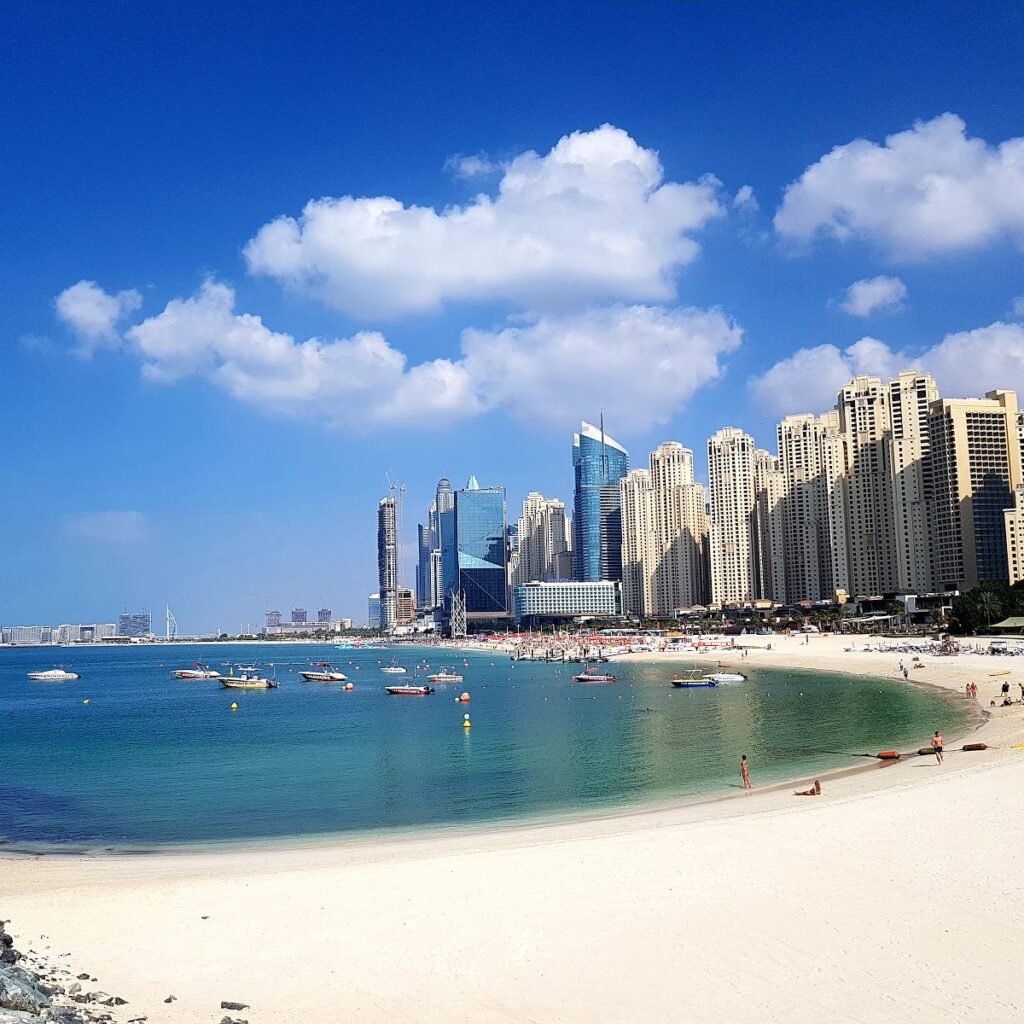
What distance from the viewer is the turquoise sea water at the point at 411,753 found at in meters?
32.8

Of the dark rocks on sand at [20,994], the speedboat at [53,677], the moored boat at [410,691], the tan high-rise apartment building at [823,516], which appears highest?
the tan high-rise apartment building at [823,516]

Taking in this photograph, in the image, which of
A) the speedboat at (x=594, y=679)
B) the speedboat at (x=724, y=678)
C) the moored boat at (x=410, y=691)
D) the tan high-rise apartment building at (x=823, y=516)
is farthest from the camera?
the tan high-rise apartment building at (x=823, y=516)

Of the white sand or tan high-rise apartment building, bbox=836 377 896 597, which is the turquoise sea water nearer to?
the white sand

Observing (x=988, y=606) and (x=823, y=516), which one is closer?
(x=988, y=606)

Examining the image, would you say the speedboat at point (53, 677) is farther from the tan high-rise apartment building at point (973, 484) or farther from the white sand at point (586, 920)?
the tan high-rise apartment building at point (973, 484)

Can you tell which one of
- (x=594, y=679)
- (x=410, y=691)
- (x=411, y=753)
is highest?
(x=411, y=753)

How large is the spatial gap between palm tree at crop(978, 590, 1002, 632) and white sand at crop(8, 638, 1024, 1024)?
9499cm

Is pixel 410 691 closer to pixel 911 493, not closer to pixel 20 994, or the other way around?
pixel 20 994

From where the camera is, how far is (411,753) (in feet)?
160

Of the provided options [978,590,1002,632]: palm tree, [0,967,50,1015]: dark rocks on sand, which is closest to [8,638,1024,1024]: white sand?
[0,967,50,1015]: dark rocks on sand

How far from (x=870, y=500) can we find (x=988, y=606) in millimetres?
61546

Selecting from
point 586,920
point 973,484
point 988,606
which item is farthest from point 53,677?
point 973,484

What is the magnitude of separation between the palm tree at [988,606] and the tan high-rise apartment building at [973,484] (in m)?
38.8

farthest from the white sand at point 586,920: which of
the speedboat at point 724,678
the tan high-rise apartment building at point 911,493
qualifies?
the tan high-rise apartment building at point 911,493
